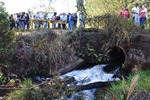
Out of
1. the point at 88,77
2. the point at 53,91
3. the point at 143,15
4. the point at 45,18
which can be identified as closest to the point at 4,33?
the point at 53,91

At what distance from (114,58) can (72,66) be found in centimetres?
323

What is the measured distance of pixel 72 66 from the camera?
1234cm

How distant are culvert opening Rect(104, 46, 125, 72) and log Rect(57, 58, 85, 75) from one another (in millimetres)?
A: 1268

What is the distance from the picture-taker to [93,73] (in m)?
12.0

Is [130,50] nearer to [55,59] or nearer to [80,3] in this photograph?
[55,59]

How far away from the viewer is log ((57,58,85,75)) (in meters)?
11.9

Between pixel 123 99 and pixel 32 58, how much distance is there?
553 centimetres

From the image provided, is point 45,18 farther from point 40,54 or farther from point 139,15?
point 139,15

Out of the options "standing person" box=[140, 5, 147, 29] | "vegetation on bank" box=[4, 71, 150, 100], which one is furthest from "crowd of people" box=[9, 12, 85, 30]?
"vegetation on bank" box=[4, 71, 150, 100]

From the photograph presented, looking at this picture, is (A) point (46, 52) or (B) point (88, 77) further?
(A) point (46, 52)

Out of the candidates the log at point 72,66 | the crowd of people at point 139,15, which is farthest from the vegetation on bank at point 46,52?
the crowd of people at point 139,15

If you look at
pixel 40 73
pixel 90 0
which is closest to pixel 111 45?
pixel 40 73

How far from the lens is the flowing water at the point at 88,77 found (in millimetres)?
9500

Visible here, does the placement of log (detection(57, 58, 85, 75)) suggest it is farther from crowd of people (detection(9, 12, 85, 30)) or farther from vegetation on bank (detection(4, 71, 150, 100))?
vegetation on bank (detection(4, 71, 150, 100))
